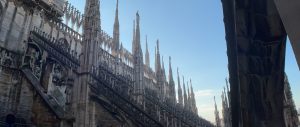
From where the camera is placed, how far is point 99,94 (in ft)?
47.2

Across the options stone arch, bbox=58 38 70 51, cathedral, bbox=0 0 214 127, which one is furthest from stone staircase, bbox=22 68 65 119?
stone arch, bbox=58 38 70 51

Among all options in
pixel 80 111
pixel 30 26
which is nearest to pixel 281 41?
pixel 80 111

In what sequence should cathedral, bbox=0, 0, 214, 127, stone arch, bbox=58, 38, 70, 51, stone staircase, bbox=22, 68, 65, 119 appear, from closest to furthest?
stone staircase, bbox=22, 68, 65, 119 < cathedral, bbox=0, 0, 214, 127 < stone arch, bbox=58, 38, 70, 51

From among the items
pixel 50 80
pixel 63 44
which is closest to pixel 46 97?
pixel 50 80

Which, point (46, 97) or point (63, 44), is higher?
point (63, 44)

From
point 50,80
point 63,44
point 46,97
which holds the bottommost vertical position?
point 46,97

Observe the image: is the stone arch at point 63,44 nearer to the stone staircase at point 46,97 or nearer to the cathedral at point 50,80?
the cathedral at point 50,80

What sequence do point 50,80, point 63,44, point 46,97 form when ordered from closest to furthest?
point 46,97
point 50,80
point 63,44

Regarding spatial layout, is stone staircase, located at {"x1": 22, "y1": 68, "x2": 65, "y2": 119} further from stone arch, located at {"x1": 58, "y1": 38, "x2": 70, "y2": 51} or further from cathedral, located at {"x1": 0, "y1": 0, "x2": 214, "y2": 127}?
stone arch, located at {"x1": 58, "y1": 38, "x2": 70, "y2": 51}

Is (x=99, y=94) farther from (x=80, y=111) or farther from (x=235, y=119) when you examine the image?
(x=235, y=119)

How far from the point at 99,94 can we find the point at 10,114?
189 inches

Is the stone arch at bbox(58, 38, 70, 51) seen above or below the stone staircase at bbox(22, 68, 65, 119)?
above

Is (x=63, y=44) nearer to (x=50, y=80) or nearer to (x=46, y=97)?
(x=50, y=80)

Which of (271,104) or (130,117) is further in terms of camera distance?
(130,117)
